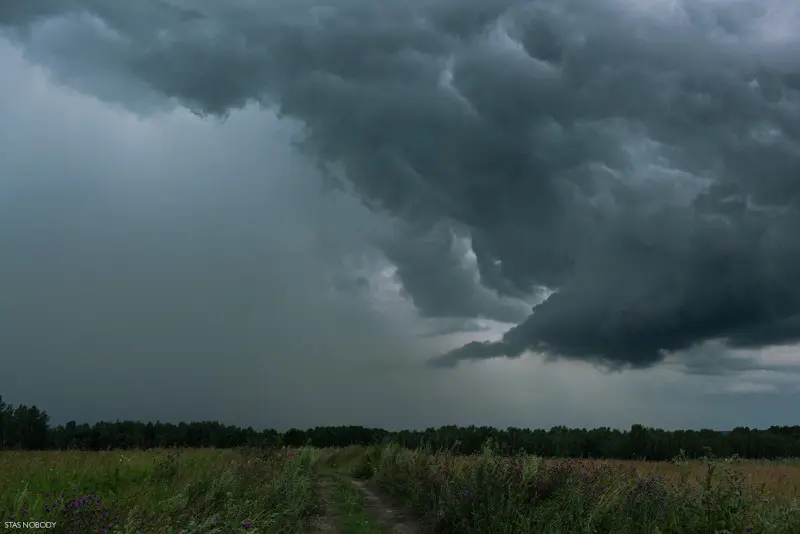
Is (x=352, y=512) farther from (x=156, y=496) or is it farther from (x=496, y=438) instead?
(x=496, y=438)

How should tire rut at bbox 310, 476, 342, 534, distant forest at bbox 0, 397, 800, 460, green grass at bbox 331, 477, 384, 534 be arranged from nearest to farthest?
1. tire rut at bbox 310, 476, 342, 534
2. green grass at bbox 331, 477, 384, 534
3. distant forest at bbox 0, 397, 800, 460

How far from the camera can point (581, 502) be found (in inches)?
476

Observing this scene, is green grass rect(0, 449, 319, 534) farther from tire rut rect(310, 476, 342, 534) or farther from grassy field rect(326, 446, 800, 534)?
grassy field rect(326, 446, 800, 534)

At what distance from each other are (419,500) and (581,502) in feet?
15.3

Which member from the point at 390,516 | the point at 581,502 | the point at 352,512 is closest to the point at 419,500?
the point at 390,516

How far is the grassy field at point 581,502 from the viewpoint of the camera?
9.87 metres

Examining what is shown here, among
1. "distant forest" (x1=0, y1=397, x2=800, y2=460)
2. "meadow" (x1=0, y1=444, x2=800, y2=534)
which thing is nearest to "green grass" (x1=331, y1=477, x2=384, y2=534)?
"meadow" (x1=0, y1=444, x2=800, y2=534)

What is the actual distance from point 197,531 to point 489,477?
7381mm

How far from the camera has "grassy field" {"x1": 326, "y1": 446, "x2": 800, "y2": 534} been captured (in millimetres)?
9867

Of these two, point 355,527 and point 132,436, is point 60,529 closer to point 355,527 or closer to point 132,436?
point 355,527

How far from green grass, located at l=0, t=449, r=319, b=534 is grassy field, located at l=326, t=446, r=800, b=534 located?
341 cm

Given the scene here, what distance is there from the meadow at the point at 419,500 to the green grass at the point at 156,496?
35 millimetres

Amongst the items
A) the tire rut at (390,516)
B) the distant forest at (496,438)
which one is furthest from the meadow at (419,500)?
the distant forest at (496,438)

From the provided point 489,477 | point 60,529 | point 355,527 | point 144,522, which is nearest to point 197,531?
point 144,522
